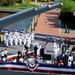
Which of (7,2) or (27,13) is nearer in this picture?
(27,13)

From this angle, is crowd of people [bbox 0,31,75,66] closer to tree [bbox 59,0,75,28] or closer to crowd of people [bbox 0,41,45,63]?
crowd of people [bbox 0,41,45,63]

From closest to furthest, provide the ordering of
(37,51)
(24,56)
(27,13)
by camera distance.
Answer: (27,13)
(24,56)
(37,51)

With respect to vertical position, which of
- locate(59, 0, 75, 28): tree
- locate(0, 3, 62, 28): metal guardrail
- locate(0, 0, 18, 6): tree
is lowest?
locate(0, 0, 18, 6): tree

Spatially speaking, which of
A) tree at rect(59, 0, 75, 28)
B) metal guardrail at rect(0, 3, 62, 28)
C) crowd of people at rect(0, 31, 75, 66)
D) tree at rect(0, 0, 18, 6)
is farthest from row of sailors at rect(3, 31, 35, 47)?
tree at rect(0, 0, 18, 6)

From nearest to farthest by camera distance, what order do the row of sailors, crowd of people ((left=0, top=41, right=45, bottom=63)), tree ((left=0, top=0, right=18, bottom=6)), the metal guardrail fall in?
the metal guardrail < crowd of people ((left=0, top=41, right=45, bottom=63)) < the row of sailors < tree ((left=0, top=0, right=18, bottom=6))

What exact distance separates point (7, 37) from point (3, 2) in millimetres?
49930

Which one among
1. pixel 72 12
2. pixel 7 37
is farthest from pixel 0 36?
pixel 72 12

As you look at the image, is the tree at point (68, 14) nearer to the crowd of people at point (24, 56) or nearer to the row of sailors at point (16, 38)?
the row of sailors at point (16, 38)

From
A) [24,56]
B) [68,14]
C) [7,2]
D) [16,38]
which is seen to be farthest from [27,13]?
[7,2]

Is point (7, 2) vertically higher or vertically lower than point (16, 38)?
lower

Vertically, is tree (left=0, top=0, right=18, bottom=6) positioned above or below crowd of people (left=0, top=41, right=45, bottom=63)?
below

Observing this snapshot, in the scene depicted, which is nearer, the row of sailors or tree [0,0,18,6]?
the row of sailors

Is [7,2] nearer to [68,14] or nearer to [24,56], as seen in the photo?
[68,14]

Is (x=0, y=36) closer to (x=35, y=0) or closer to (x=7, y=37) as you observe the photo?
(x=7, y=37)
